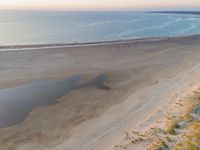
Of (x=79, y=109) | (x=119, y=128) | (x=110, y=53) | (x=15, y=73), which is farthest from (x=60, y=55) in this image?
(x=119, y=128)

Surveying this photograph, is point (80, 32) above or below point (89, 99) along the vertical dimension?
below

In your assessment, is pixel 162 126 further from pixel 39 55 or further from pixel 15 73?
pixel 39 55

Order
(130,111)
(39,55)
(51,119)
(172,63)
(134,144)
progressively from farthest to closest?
(39,55)
(172,63)
(130,111)
(51,119)
(134,144)

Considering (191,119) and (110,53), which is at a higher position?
(191,119)

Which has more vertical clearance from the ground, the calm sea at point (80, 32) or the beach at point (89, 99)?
the beach at point (89, 99)

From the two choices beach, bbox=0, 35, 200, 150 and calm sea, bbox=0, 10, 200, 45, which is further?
calm sea, bbox=0, 10, 200, 45

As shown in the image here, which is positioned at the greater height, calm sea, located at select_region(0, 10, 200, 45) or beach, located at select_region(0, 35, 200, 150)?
beach, located at select_region(0, 35, 200, 150)

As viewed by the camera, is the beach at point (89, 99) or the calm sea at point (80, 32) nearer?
the beach at point (89, 99)

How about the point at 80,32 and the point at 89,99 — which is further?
the point at 80,32
